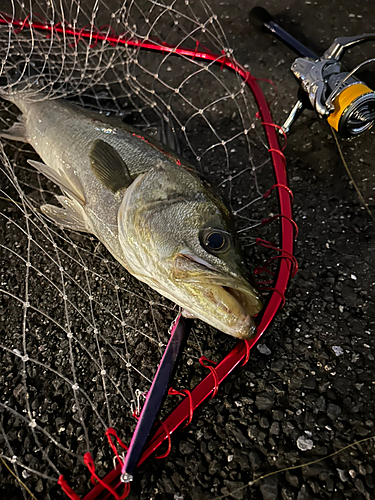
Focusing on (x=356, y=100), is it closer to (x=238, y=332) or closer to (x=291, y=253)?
(x=291, y=253)

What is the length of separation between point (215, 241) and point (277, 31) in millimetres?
2078

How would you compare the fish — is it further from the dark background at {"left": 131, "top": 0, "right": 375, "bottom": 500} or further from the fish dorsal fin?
the dark background at {"left": 131, "top": 0, "right": 375, "bottom": 500}

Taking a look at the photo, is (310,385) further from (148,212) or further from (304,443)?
(148,212)

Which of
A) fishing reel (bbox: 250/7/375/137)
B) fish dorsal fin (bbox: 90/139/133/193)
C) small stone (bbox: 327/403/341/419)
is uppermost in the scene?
fishing reel (bbox: 250/7/375/137)

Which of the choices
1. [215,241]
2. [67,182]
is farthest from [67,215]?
[215,241]

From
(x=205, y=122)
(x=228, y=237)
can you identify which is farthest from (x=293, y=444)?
(x=205, y=122)

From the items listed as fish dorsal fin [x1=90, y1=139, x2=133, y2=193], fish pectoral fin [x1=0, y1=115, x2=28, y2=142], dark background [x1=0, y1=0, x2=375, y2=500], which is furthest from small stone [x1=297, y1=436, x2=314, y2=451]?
fish pectoral fin [x1=0, y1=115, x2=28, y2=142]

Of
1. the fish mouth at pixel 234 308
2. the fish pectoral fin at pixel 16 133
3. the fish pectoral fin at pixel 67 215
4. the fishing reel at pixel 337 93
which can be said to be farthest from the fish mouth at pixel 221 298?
the fish pectoral fin at pixel 16 133

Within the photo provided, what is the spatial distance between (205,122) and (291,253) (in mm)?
1518

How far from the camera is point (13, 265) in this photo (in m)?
2.33

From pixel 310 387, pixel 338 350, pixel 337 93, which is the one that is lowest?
pixel 310 387

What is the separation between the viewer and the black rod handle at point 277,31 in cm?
266

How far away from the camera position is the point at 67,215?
2.21 metres

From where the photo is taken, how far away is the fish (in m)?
1.54
